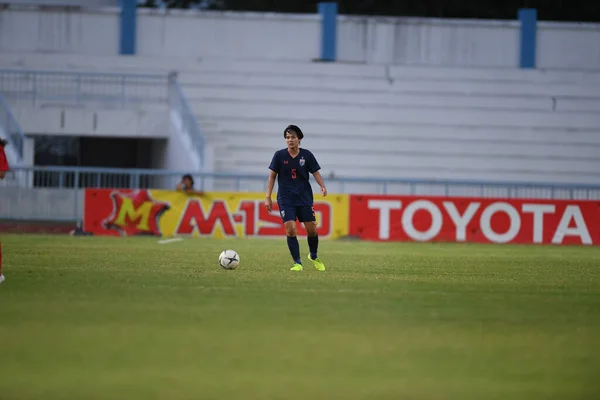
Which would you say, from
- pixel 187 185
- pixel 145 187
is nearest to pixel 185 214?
pixel 187 185

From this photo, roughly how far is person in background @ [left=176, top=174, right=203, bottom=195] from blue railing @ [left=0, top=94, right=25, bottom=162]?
20.5ft

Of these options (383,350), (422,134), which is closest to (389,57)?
(422,134)

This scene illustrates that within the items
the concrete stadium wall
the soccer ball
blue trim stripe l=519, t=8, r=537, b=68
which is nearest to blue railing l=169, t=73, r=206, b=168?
the concrete stadium wall

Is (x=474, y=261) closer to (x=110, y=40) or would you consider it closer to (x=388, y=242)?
(x=388, y=242)

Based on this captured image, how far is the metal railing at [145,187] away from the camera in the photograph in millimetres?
29125

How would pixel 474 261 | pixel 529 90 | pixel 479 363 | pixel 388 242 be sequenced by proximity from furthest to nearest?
pixel 529 90 → pixel 388 242 → pixel 474 261 → pixel 479 363

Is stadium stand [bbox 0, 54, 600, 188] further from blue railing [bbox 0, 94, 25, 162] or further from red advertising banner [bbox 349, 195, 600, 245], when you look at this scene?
red advertising banner [bbox 349, 195, 600, 245]

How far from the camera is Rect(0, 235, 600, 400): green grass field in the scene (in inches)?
262

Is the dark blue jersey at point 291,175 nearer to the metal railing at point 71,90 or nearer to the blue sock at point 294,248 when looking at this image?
the blue sock at point 294,248

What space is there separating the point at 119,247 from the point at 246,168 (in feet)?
45.1

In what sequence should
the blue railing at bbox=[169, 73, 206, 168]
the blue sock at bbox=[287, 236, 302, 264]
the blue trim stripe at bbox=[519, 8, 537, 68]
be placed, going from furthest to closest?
the blue trim stripe at bbox=[519, 8, 537, 68] → the blue railing at bbox=[169, 73, 206, 168] → the blue sock at bbox=[287, 236, 302, 264]

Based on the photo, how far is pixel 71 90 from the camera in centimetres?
3544

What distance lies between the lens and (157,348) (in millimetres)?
7844

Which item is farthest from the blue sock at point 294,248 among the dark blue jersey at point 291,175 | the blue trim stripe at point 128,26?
the blue trim stripe at point 128,26
